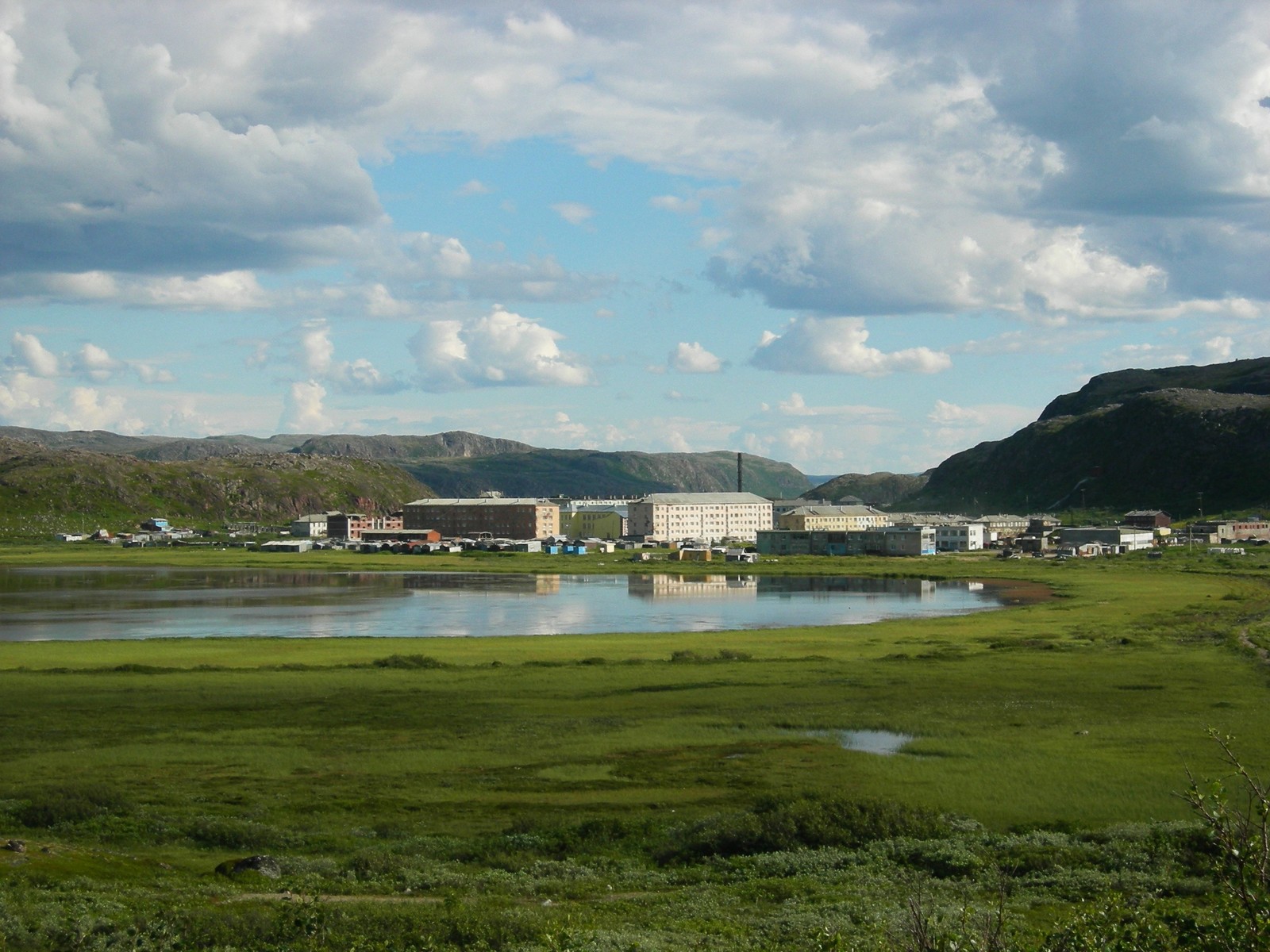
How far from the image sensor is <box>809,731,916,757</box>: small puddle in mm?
30125

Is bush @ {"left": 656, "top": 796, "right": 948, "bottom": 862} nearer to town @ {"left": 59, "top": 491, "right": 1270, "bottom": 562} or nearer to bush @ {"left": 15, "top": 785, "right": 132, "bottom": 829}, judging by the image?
bush @ {"left": 15, "top": 785, "right": 132, "bottom": 829}

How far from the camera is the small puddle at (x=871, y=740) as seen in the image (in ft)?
98.8

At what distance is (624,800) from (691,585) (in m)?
79.2

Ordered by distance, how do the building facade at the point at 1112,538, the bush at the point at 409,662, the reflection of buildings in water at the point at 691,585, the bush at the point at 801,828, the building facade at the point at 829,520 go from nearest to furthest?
the bush at the point at 801,828
the bush at the point at 409,662
the reflection of buildings in water at the point at 691,585
the building facade at the point at 1112,538
the building facade at the point at 829,520

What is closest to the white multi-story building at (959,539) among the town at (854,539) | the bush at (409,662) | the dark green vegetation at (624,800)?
the town at (854,539)

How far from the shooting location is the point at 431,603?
84.9 m

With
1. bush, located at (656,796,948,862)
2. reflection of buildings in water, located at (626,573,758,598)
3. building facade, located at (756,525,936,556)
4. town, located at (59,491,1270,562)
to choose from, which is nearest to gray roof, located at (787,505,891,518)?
town, located at (59,491,1270,562)

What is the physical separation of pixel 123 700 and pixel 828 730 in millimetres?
22178

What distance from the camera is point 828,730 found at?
32.6 metres

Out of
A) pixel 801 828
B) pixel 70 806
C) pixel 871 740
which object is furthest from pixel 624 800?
pixel 70 806

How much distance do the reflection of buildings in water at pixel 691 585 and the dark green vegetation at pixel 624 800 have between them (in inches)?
1731

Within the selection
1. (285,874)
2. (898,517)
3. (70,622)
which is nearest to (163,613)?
(70,622)

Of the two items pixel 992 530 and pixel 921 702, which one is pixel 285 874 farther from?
pixel 992 530

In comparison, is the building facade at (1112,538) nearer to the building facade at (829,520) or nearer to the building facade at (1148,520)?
the building facade at (1148,520)
